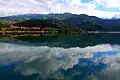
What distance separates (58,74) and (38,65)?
19.5 feet

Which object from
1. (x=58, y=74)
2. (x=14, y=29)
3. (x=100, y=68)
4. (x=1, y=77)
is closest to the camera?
(x=1, y=77)

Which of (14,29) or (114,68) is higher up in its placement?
(114,68)

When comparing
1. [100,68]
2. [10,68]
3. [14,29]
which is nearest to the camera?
[10,68]

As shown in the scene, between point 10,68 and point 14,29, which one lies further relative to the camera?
point 14,29

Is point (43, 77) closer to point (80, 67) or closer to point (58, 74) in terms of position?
point (58, 74)

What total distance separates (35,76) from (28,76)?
1.93 feet

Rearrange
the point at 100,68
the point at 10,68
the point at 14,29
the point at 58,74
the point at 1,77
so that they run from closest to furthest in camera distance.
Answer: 1. the point at 1,77
2. the point at 58,74
3. the point at 10,68
4. the point at 100,68
5. the point at 14,29

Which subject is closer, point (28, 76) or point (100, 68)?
point (28, 76)

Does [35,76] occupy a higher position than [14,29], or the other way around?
[35,76]

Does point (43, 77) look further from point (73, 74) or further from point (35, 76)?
point (73, 74)

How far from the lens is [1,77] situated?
24188mm

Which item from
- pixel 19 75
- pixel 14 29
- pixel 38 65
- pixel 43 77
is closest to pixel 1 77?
pixel 19 75

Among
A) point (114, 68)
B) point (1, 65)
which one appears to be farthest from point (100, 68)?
point (1, 65)

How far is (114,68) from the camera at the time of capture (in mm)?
30625
